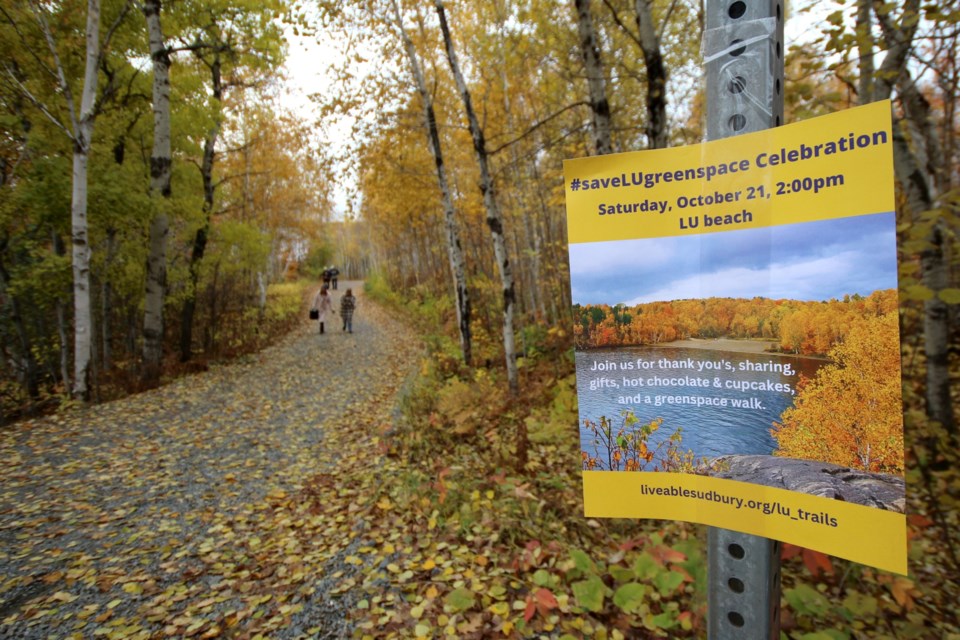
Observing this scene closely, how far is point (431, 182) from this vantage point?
13234mm

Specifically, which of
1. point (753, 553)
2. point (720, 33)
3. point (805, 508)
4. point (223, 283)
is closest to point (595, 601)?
point (753, 553)

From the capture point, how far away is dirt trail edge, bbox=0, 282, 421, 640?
3213 mm

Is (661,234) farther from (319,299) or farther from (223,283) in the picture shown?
(319,299)

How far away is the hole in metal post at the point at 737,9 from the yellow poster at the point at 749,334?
1.12 feet

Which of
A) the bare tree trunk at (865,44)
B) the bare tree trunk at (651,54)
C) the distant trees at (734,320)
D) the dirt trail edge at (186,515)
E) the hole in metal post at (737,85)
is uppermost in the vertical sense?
the bare tree trunk at (651,54)

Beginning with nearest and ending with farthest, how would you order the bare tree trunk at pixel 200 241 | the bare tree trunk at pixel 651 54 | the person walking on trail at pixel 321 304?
the bare tree trunk at pixel 651 54, the bare tree trunk at pixel 200 241, the person walking on trail at pixel 321 304

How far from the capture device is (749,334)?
1.18 meters

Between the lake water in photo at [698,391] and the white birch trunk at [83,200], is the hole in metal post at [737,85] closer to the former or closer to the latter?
the lake water in photo at [698,391]

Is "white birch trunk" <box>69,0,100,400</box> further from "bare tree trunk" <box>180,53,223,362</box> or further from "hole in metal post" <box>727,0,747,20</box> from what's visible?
"hole in metal post" <box>727,0,747,20</box>

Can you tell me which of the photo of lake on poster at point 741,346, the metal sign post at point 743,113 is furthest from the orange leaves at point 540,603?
the photo of lake on poster at point 741,346

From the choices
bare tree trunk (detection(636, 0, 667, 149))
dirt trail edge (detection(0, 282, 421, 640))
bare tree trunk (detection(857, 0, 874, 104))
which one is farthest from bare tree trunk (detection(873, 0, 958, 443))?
dirt trail edge (detection(0, 282, 421, 640))

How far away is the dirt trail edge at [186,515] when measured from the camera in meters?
3.21

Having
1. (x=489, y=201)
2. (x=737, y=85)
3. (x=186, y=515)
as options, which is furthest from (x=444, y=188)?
(x=737, y=85)

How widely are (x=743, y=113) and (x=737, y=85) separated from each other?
8 cm
